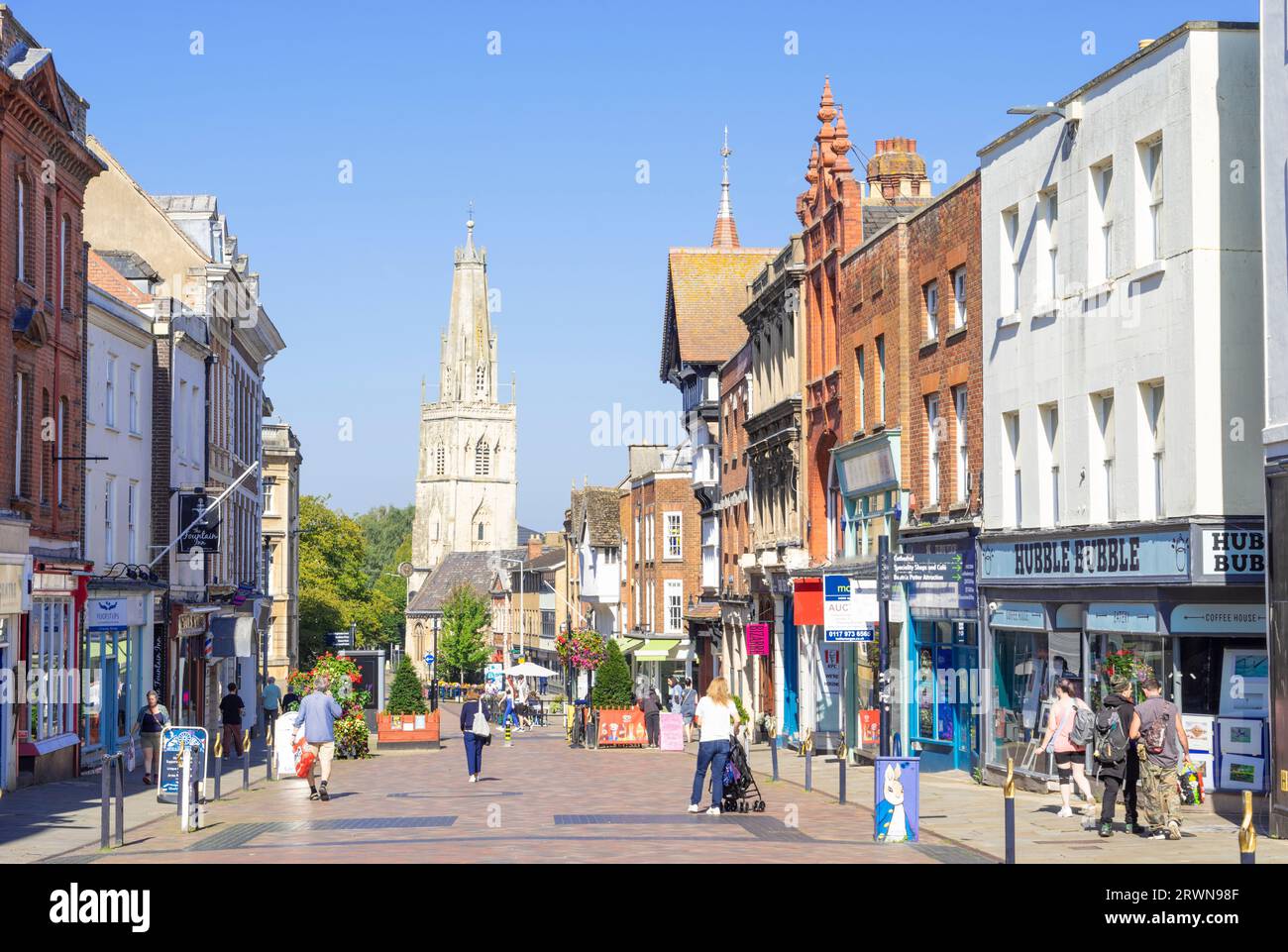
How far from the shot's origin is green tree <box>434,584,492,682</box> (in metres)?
124

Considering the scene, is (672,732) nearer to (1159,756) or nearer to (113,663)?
(113,663)

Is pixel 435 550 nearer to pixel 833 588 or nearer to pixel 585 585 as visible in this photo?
pixel 585 585

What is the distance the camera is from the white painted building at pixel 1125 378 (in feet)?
70.9

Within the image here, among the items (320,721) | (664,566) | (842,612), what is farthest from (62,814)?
(664,566)

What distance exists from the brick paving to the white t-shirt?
1.07m

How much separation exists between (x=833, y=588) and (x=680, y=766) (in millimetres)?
7379

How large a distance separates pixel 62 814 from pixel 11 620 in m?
5.04

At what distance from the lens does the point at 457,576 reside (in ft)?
558

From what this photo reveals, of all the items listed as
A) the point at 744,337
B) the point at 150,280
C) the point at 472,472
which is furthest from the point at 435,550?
the point at 150,280

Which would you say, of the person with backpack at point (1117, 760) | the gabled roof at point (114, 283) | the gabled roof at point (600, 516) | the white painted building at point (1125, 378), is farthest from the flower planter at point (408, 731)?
the gabled roof at point (600, 516)

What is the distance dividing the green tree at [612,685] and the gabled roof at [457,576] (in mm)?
105324

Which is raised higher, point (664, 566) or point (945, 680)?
point (664, 566)

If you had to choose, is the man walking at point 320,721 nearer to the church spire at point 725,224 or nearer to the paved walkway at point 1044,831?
the paved walkway at point 1044,831

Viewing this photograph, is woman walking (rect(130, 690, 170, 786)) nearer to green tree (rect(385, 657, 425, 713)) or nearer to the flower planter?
the flower planter
